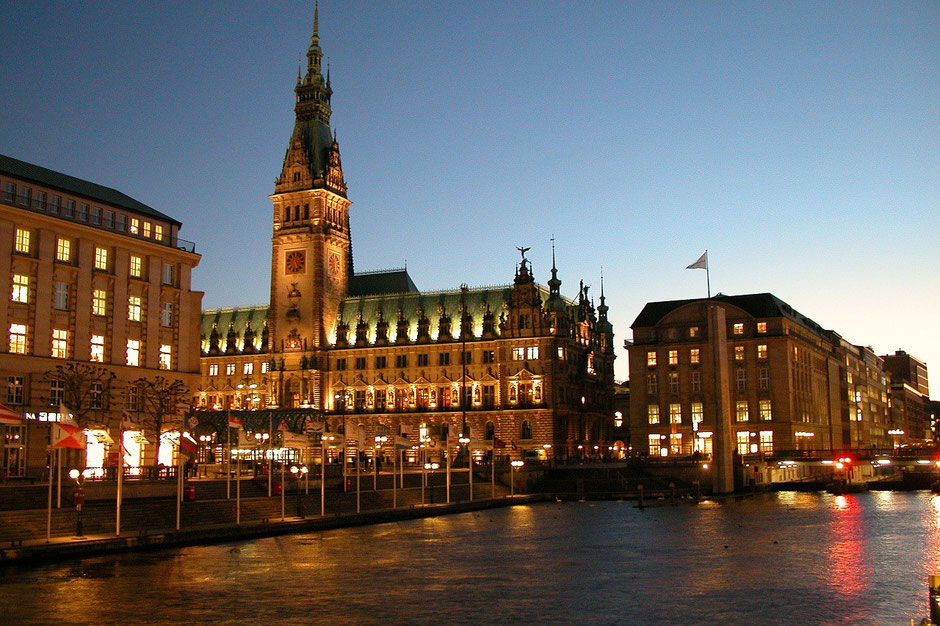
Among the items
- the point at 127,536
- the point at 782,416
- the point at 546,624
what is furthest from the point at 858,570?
the point at 782,416

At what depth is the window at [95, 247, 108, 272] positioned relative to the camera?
82031 mm

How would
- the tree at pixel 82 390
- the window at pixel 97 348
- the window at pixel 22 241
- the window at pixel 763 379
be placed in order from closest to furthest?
the tree at pixel 82 390 → the window at pixel 22 241 → the window at pixel 97 348 → the window at pixel 763 379

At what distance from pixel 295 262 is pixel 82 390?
89.9 metres

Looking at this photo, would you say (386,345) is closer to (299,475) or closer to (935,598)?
(299,475)

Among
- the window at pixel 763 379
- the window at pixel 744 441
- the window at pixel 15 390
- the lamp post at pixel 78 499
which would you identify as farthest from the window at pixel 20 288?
the window at pixel 763 379

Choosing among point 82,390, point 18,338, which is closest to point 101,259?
point 18,338

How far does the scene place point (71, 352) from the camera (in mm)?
78688

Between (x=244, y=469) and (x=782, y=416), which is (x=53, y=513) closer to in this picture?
(x=244, y=469)

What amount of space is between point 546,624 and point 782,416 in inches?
4570

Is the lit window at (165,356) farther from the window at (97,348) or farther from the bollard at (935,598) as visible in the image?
the bollard at (935,598)

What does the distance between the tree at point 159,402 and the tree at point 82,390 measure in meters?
3.02

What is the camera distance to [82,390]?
78562 mm

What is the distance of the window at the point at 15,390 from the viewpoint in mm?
73750

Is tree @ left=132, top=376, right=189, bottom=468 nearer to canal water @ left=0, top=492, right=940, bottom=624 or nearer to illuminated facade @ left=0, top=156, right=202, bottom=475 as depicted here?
illuminated facade @ left=0, top=156, right=202, bottom=475
